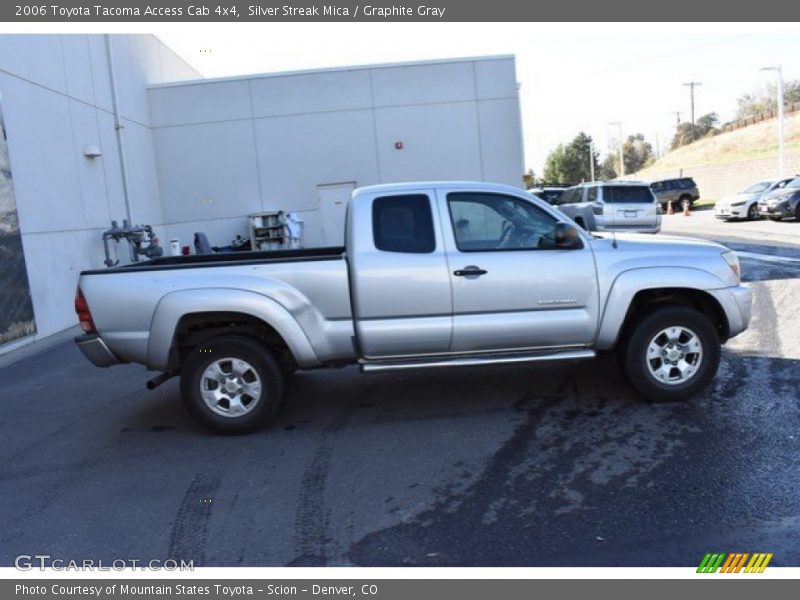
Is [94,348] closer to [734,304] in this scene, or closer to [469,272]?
[469,272]

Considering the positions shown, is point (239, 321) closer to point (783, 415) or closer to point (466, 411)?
point (466, 411)

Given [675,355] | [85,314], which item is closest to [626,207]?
[675,355]

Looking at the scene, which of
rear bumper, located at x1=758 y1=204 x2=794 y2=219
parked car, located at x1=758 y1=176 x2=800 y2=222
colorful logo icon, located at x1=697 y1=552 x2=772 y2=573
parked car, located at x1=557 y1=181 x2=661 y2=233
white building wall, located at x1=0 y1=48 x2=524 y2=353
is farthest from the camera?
rear bumper, located at x1=758 y1=204 x2=794 y2=219

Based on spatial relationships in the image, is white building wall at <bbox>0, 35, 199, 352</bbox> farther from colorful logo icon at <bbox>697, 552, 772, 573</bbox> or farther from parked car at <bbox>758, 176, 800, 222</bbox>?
parked car at <bbox>758, 176, 800, 222</bbox>

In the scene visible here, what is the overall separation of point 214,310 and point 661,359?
148 inches

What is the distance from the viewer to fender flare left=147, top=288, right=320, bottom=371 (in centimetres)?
580

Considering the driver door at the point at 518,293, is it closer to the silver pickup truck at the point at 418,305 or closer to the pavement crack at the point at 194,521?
the silver pickup truck at the point at 418,305

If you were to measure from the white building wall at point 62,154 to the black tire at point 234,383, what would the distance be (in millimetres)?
6718

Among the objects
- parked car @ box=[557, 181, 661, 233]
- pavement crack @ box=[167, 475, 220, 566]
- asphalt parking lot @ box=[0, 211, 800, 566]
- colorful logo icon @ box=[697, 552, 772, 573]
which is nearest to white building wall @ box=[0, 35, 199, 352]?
asphalt parking lot @ box=[0, 211, 800, 566]

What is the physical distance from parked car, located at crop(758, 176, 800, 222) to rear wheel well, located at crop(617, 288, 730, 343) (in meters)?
21.0

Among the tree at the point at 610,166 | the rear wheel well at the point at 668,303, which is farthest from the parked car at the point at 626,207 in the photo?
the tree at the point at 610,166

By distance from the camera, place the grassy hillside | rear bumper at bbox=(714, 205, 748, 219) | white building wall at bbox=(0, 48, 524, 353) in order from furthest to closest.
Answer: the grassy hillside
rear bumper at bbox=(714, 205, 748, 219)
white building wall at bbox=(0, 48, 524, 353)

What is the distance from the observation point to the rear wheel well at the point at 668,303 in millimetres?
6195

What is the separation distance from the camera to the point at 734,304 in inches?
240
